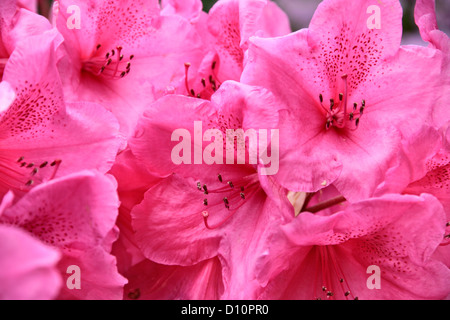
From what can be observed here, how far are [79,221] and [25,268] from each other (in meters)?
0.24

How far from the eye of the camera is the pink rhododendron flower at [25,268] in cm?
45

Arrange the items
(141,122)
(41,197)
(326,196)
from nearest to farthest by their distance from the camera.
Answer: (41,197), (141,122), (326,196)

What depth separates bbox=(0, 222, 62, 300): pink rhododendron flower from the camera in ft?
1.47

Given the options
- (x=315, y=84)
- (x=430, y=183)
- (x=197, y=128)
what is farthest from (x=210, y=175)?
(x=430, y=183)

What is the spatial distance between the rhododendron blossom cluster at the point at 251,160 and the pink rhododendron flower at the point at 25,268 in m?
0.21

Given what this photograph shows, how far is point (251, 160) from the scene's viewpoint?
0.74 m

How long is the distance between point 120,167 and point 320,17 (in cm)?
38

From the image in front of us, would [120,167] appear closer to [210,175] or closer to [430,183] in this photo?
[210,175]

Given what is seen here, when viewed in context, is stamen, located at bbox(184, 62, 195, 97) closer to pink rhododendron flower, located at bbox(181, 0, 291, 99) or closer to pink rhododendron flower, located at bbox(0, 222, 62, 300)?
pink rhododendron flower, located at bbox(181, 0, 291, 99)

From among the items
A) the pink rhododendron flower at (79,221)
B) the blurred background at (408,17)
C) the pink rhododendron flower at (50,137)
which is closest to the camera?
the pink rhododendron flower at (79,221)

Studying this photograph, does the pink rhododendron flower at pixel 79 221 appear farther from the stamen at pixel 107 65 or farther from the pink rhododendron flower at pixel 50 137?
the stamen at pixel 107 65

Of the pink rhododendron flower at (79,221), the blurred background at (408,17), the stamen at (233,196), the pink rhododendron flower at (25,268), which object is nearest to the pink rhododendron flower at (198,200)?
the stamen at (233,196)

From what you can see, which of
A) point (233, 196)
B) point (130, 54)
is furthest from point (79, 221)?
point (130, 54)

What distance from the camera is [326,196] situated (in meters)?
1.03
